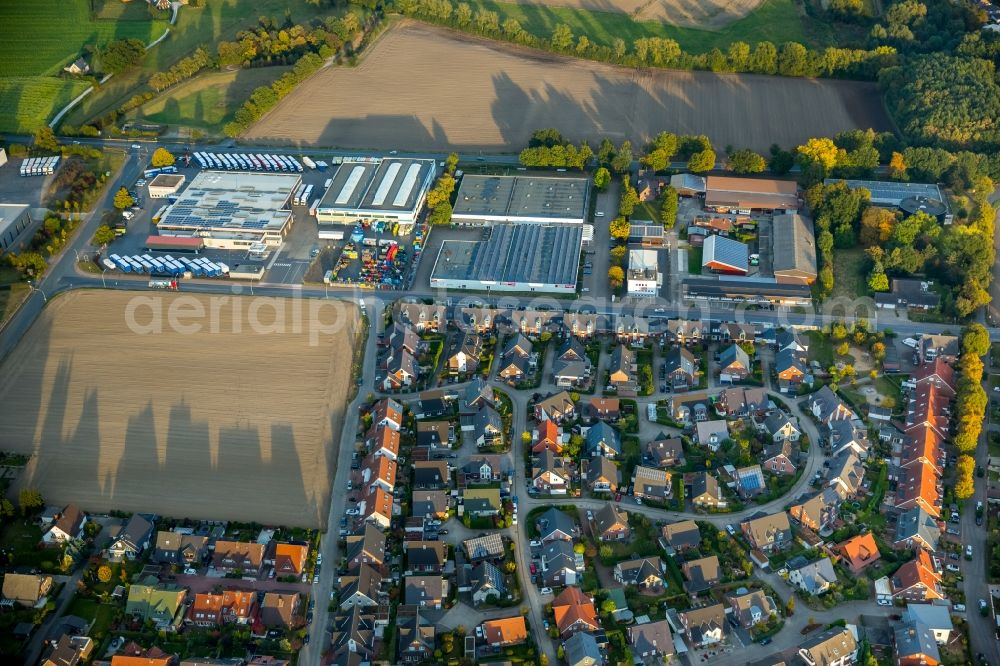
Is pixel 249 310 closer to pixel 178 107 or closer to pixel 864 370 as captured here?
pixel 178 107

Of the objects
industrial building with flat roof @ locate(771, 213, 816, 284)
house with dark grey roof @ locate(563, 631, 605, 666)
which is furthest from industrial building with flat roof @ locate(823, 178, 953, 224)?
house with dark grey roof @ locate(563, 631, 605, 666)

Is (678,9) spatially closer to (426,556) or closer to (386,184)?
(386,184)

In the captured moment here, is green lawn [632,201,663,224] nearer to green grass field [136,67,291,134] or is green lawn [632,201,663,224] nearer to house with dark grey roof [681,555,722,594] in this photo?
house with dark grey roof [681,555,722,594]

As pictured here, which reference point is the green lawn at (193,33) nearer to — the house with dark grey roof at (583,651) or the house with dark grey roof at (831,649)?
the house with dark grey roof at (583,651)

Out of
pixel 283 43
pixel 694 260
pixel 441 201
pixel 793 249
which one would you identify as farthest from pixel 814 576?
pixel 283 43

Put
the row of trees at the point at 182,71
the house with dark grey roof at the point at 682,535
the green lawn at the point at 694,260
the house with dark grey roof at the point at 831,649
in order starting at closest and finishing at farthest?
the house with dark grey roof at the point at 831,649 < the house with dark grey roof at the point at 682,535 < the green lawn at the point at 694,260 < the row of trees at the point at 182,71

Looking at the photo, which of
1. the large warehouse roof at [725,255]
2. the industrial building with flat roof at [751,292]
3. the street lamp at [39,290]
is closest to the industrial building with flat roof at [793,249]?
the industrial building with flat roof at [751,292]
